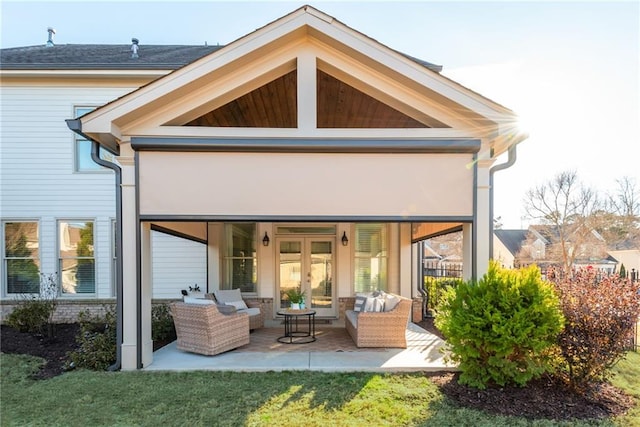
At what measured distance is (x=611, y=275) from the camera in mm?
5348

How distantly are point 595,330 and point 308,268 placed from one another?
665cm

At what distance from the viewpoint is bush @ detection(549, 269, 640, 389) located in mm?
4793

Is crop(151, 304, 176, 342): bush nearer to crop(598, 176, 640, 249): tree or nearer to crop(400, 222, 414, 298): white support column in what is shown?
crop(400, 222, 414, 298): white support column

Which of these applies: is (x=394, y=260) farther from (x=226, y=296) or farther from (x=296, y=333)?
(x=226, y=296)

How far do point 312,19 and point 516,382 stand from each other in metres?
5.93

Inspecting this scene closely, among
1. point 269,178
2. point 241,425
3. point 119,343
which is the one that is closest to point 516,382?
point 241,425

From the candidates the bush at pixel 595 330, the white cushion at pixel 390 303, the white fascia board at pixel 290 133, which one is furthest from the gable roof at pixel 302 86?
the white cushion at pixel 390 303

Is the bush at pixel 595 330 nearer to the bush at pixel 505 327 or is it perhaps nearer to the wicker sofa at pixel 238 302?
the bush at pixel 505 327

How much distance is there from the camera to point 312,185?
19.5 ft

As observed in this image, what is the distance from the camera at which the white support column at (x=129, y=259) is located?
5816mm

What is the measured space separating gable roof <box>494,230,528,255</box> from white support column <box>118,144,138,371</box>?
3705 cm

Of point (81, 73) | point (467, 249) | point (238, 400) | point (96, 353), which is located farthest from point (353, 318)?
point (81, 73)

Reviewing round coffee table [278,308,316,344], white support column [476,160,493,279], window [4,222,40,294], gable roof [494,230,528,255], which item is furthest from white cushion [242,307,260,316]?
gable roof [494,230,528,255]

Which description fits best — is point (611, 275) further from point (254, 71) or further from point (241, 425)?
point (254, 71)
